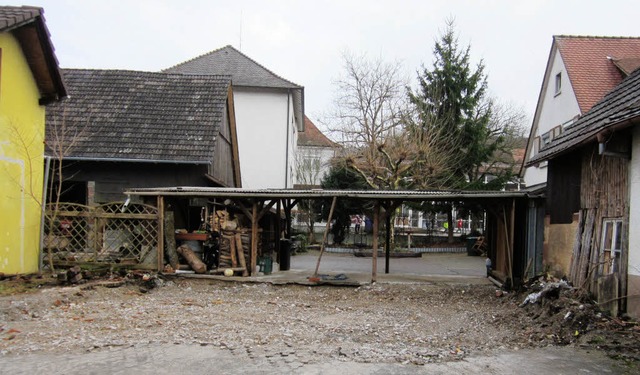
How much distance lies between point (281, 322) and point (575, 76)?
1546 cm

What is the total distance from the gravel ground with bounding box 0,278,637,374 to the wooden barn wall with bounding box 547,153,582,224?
2049 mm

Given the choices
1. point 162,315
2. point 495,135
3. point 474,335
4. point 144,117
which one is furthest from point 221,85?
point 495,135

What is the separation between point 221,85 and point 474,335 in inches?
513

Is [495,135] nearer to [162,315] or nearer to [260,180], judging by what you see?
[260,180]

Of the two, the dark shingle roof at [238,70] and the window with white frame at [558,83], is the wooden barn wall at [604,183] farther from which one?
the dark shingle roof at [238,70]

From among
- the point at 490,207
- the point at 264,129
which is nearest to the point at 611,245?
the point at 490,207

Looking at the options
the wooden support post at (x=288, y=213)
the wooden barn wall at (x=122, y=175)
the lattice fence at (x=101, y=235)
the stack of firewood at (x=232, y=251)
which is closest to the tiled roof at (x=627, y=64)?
the wooden support post at (x=288, y=213)

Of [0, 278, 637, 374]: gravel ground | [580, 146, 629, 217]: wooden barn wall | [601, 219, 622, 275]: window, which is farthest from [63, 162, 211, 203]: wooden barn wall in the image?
[601, 219, 622, 275]: window

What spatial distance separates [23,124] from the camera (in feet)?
35.8

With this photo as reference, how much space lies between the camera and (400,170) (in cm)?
2328

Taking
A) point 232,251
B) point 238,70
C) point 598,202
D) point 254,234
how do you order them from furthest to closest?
point 238,70
point 232,251
point 254,234
point 598,202

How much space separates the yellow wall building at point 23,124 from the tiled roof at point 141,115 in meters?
2.25

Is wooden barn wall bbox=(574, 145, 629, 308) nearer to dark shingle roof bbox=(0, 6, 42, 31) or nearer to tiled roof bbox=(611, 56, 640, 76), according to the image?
dark shingle roof bbox=(0, 6, 42, 31)

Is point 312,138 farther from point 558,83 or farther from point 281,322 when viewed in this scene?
point 281,322
